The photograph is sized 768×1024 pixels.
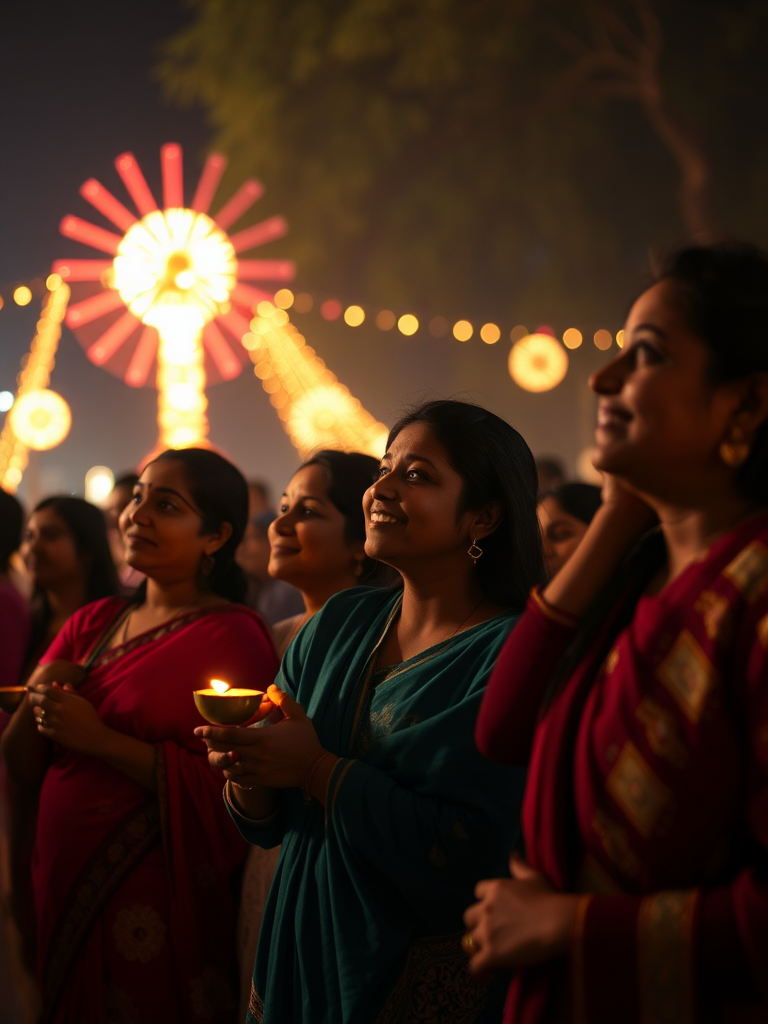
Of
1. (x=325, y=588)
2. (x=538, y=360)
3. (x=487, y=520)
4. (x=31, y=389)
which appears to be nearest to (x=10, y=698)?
(x=325, y=588)

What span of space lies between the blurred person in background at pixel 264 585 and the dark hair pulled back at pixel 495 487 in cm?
224

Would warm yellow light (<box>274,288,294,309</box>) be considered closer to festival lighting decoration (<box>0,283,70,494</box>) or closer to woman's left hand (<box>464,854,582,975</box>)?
festival lighting decoration (<box>0,283,70,494</box>)

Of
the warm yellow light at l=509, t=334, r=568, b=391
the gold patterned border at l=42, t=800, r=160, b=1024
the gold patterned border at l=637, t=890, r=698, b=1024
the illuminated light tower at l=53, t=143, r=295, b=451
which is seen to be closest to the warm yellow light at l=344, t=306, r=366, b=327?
the illuminated light tower at l=53, t=143, r=295, b=451

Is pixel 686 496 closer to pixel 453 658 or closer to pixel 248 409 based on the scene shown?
pixel 453 658

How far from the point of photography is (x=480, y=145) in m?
17.8

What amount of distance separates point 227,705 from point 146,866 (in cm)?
88

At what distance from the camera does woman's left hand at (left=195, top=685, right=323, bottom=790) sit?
153 cm

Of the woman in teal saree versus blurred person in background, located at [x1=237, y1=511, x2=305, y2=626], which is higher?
blurred person in background, located at [x1=237, y1=511, x2=305, y2=626]

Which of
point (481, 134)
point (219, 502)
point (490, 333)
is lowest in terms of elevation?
point (219, 502)

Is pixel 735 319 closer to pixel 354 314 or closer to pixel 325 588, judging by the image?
pixel 325 588

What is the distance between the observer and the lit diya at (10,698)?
2.21 meters

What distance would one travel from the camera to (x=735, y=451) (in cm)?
109

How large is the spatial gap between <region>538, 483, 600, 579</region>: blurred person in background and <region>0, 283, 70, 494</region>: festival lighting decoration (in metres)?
9.84

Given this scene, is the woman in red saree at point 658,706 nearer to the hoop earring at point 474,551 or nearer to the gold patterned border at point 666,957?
the gold patterned border at point 666,957
